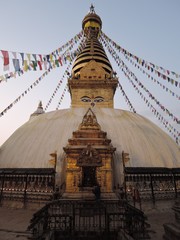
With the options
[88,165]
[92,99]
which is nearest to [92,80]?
[92,99]

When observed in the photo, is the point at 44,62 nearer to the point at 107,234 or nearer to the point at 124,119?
the point at 124,119

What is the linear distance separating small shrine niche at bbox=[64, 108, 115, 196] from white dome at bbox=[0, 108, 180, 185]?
125 centimetres

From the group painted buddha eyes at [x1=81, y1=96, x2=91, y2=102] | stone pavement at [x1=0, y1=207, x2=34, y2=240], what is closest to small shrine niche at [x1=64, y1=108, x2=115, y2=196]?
A: stone pavement at [x1=0, y1=207, x2=34, y2=240]

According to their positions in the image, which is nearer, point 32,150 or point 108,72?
point 32,150

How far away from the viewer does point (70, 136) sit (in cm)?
1184

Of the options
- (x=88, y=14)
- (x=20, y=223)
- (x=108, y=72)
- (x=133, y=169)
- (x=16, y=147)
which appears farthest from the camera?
(x=88, y=14)

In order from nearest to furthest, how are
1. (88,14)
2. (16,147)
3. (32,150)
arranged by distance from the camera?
(32,150) < (16,147) < (88,14)

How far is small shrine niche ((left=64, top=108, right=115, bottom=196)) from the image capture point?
354 inches

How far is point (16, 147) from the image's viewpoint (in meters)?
12.2

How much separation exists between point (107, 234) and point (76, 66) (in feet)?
71.5

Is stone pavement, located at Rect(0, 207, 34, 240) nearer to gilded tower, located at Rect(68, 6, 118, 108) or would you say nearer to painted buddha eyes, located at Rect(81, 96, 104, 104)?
gilded tower, located at Rect(68, 6, 118, 108)

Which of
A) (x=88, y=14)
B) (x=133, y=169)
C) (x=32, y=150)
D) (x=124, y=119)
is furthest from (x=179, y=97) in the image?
(x=88, y=14)

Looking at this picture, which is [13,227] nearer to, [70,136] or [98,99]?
[70,136]

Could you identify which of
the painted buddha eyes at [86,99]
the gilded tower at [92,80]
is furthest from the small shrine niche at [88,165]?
the painted buddha eyes at [86,99]
